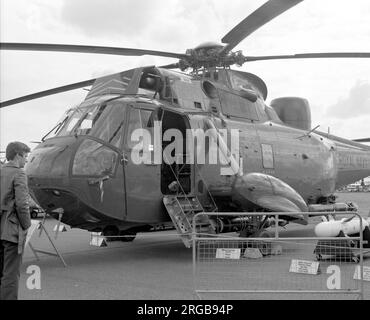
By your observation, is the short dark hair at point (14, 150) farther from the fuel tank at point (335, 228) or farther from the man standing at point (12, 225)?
the fuel tank at point (335, 228)

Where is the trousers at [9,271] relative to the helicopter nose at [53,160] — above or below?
below

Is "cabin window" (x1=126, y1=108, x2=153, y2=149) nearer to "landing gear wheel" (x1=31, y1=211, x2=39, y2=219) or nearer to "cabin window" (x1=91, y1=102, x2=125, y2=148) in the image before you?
"cabin window" (x1=91, y1=102, x2=125, y2=148)

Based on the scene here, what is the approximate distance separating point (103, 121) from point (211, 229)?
290 centimetres

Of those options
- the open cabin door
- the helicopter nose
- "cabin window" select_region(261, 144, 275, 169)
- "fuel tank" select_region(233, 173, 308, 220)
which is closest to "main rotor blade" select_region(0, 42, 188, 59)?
the open cabin door

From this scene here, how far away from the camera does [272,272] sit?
7203mm

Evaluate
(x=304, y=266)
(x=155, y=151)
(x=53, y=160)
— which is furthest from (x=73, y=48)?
(x=304, y=266)

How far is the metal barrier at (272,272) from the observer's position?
598 centimetres

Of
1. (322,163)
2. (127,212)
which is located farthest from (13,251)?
(322,163)

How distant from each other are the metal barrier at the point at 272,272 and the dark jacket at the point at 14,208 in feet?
6.36

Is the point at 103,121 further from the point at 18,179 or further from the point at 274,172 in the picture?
the point at 274,172

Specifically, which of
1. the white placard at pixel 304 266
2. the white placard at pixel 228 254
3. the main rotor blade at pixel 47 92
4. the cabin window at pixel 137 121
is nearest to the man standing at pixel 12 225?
the white placard at pixel 228 254

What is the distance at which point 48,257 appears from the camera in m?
9.58

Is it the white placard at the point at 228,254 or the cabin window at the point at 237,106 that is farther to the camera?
the cabin window at the point at 237,106
